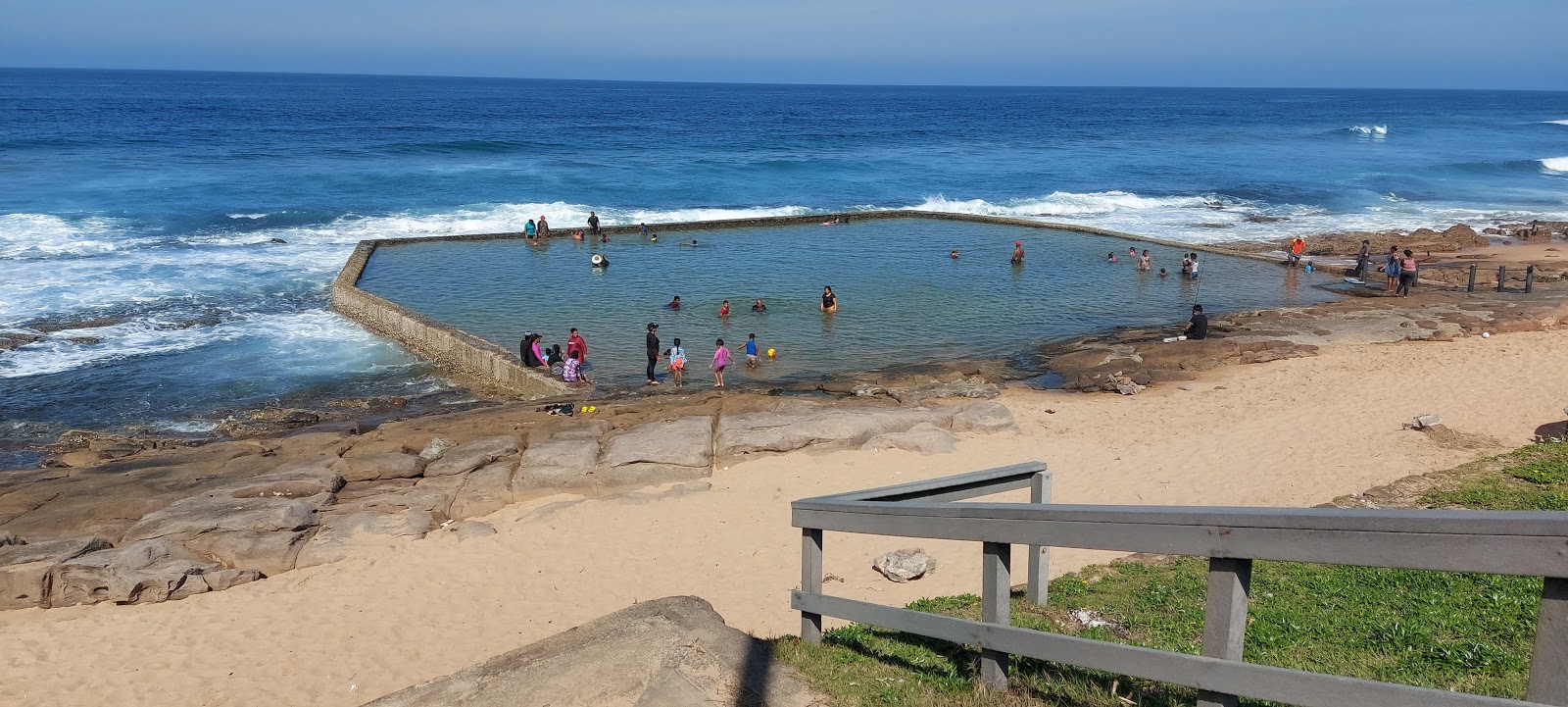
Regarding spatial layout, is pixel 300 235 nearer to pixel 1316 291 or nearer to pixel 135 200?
pixel 135 200

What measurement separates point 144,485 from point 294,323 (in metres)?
11.9

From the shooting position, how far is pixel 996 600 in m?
4.41

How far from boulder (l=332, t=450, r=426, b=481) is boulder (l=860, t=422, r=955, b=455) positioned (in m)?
6.06

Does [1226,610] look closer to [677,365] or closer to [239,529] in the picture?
[239,529]

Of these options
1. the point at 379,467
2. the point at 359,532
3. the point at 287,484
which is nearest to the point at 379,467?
the point at 379,467

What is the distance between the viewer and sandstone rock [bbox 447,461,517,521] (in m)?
12.6

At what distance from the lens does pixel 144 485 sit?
43.3 ft

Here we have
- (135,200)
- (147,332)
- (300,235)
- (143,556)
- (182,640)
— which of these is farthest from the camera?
(135,200)

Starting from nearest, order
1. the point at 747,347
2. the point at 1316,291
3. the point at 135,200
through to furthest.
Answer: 1. the point at 747,347
2. the point at 1316,291
3. the point at 135,200

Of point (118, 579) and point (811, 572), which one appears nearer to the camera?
point (811, 572)

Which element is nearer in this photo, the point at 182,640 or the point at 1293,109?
the point at 182,640

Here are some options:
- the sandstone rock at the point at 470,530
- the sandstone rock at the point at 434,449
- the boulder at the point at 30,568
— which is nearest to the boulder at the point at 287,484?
the sandstone rock at the point at 434,449

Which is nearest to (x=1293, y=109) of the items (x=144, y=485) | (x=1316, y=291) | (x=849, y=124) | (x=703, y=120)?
(x=849, y=124)

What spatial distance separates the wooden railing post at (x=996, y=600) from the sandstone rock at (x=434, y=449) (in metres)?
11.0
